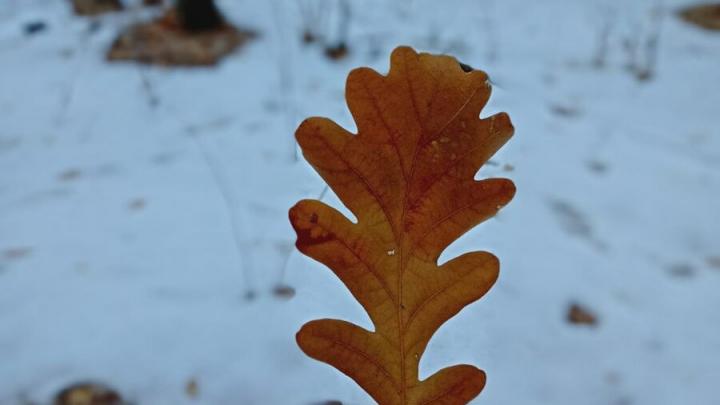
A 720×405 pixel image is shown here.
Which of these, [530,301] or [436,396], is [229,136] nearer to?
[530,301]

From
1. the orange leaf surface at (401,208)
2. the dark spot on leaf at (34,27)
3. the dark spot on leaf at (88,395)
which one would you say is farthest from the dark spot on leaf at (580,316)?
the dark spot on leaf at (34,27)

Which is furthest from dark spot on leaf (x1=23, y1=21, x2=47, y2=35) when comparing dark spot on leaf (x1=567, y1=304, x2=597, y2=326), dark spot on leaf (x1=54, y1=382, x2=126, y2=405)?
dark spot on leaf (x1=567, y1=304, x2=597, y2=326)

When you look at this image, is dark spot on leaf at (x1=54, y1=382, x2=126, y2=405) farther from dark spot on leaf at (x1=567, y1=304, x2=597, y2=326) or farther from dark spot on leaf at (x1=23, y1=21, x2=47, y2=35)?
dark spot on leaf at (x1=23, y1=21, x2=47, y2=35)

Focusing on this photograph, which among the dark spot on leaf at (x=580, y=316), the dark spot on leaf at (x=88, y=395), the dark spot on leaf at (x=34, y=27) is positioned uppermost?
the dark spot on leaf at (x=34, y=27)

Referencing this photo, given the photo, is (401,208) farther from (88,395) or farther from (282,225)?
(282,225)

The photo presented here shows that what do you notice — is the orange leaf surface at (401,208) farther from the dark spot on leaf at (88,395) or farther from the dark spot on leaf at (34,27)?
the dark spot on leaf at (34,27)

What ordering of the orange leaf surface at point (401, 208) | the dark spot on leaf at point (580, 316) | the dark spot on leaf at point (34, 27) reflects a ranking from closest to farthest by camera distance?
1. the orange leaf surface at point (401, 208)
2. the dark spot on leaf at point (580, 316)
3. the dark spot on leaf at point (34, 27)
